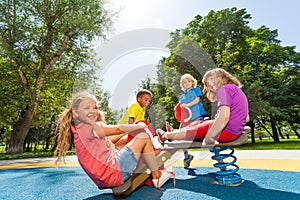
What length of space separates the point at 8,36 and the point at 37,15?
1933mm

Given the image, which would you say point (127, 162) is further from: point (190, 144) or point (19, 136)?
point (19, 136)

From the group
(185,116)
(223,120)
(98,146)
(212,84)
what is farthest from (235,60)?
(98,146)

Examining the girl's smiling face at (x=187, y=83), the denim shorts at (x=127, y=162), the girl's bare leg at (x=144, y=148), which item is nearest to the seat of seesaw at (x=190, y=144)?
the girl's bare leg at (x=144, y=148)

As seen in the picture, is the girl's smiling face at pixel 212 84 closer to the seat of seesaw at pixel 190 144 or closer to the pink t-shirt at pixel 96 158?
the seat of seesaw at pixel 190 144

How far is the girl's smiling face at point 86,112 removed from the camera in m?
2.17

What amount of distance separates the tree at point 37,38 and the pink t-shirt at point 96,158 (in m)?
10.7

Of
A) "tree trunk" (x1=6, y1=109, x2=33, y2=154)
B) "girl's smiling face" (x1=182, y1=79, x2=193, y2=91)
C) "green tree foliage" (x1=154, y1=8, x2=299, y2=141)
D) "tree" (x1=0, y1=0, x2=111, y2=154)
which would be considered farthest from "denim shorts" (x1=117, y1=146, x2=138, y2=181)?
"tree trunk" (x1=6, y1=109, x2=33, y2=154)

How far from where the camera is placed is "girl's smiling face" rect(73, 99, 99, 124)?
2166 millimetres

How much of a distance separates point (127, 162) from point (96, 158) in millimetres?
307

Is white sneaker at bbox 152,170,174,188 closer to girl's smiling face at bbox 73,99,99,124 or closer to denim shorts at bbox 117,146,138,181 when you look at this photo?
denim shorts at bbox 117,146,138,181

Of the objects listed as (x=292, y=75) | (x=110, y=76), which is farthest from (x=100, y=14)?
(x=292, y=75)

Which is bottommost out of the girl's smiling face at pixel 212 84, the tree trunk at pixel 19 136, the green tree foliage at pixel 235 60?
the tree trunk at pixel 19 136

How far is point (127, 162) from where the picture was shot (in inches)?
86.4

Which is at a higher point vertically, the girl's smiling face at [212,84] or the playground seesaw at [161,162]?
the girl's smiling face at [212,84]
